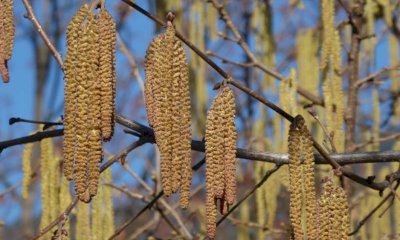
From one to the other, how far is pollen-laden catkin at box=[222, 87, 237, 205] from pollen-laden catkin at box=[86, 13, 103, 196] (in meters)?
0.20

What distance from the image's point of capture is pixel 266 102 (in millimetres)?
1527

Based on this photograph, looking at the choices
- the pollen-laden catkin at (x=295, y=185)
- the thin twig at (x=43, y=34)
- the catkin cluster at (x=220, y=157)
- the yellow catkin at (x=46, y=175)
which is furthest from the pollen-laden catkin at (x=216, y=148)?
the yellow catkin at (x=46, y=175)

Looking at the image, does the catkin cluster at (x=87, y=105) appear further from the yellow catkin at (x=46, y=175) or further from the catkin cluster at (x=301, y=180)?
the yellow catkin at (x=46, y=175)

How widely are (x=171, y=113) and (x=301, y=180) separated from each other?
0.23m

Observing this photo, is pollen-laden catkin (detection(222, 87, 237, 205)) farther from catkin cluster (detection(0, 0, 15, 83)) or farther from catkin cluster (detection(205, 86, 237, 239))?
catkin cluster (detection(0, 0, 15, 83))

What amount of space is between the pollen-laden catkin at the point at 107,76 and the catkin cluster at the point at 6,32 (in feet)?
0.72

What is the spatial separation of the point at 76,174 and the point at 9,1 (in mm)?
364

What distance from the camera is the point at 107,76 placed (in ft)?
4.44

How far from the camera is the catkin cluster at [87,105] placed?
4.41 feet

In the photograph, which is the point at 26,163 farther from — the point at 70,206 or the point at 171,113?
the point at 171,113

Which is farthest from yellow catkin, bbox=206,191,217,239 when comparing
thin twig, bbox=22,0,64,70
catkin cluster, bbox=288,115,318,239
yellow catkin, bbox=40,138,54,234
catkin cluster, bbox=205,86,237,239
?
yellow catkin, bbox=40,138,54,234

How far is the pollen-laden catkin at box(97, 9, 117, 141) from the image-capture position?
4.42ft

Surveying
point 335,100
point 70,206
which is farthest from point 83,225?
point 335,100

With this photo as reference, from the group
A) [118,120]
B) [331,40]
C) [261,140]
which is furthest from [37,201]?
[118,120]
